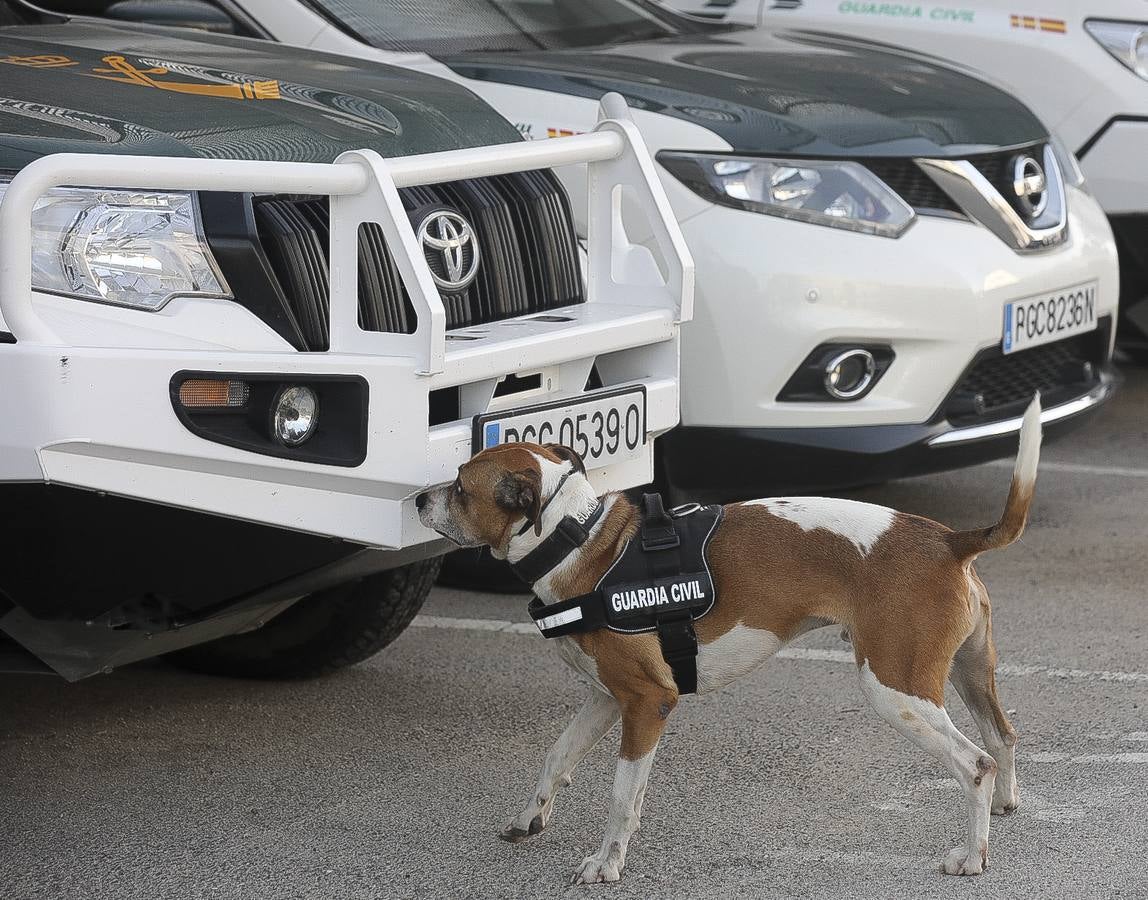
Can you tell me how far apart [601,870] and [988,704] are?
0.85 meters

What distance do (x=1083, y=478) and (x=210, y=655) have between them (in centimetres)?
343

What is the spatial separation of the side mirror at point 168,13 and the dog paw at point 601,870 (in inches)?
108

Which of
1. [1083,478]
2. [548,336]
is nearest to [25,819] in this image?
[548,336]

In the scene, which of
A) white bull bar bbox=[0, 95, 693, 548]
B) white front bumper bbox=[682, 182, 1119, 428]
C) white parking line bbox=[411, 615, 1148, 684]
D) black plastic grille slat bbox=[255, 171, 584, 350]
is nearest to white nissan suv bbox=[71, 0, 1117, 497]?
white front bumper bbox=[682, 182, 1119, 428]

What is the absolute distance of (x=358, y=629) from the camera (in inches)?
158

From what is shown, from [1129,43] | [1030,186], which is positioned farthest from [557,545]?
[1129,43]

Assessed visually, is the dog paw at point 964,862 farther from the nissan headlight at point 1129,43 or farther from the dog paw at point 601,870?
the nissan headlight at point 1129,43

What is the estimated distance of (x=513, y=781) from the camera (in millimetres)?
3598

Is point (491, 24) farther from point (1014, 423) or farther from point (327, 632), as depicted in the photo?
point (327, 632)

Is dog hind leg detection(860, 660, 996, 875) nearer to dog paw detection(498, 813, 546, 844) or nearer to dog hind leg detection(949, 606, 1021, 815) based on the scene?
dog hind leg detection(949, 606, 1021, 815)

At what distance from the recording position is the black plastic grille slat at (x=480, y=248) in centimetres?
305

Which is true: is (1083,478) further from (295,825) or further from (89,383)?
(89,383)

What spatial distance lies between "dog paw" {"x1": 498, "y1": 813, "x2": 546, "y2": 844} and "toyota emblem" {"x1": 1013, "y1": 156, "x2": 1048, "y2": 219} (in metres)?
2.61

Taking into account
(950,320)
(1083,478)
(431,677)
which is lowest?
(1083,478)
